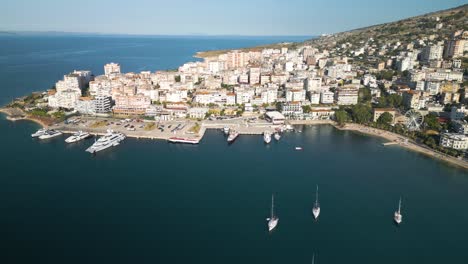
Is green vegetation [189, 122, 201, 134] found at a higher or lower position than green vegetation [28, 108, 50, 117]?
lower

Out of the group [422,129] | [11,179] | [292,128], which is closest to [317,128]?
[292,128]

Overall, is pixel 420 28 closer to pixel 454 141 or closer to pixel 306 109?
pixel 306 109

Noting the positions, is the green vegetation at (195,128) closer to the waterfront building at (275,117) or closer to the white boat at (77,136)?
the waterfront building at (275,117)

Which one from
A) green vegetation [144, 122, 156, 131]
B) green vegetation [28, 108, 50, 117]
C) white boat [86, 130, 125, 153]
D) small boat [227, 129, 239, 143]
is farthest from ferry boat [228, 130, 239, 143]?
green vegetation [28, 108, 50, 117]

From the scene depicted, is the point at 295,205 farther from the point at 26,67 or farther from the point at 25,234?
the point at 26,67

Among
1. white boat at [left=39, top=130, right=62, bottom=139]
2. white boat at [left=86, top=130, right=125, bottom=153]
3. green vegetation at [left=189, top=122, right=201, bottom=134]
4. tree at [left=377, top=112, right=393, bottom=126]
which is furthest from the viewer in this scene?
tree at [left=377, top=112, right=393, bottom=126]

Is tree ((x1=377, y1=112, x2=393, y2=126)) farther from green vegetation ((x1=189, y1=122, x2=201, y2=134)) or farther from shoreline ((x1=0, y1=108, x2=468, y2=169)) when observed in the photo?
green vegetation ((x1=189, y1=122, x2=201, y2=134))
